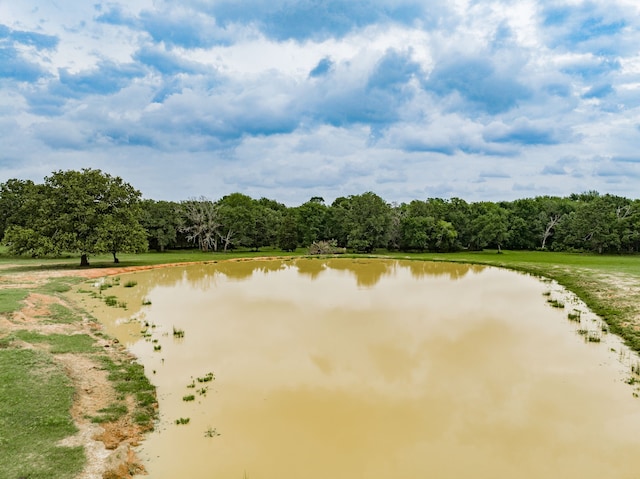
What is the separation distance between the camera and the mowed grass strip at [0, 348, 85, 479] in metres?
6.22

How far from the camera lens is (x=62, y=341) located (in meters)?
12.7

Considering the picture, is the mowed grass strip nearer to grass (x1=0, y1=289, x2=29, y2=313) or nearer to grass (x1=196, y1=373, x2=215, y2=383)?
grass (x1=196, y1=373, x2=215, y2=383)

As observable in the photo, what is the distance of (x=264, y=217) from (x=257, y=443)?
5946 cm

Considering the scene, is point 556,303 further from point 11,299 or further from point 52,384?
point 11,299

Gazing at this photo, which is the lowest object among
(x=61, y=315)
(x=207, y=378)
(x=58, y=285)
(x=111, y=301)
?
(x=207, y=378)

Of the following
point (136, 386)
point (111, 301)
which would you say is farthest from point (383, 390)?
point (111, 301)

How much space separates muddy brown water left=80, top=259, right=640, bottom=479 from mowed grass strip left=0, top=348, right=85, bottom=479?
138 cm

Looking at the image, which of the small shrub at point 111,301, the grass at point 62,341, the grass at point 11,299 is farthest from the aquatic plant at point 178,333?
the small shrub at point 111,301

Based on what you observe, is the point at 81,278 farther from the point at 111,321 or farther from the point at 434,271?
the point at 434,271

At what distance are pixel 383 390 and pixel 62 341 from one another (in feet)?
33.1

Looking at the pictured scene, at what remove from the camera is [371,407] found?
9.09 metres

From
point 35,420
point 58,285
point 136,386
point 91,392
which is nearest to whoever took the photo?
point 35,420

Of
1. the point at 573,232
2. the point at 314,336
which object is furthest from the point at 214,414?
the point at 573,232

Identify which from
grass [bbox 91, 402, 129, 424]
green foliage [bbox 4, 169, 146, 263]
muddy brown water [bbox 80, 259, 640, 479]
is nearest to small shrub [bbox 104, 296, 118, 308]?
muddy brown water [bbox 80, 259, 640, 479]
